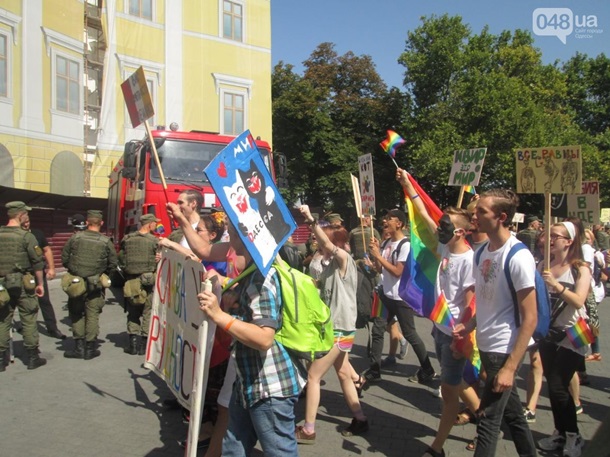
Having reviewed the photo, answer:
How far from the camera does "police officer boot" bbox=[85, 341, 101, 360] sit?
6984 mm

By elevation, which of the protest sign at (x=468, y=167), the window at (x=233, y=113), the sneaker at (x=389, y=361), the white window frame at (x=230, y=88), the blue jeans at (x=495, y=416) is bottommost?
the sneaker at (x=389, y=361)

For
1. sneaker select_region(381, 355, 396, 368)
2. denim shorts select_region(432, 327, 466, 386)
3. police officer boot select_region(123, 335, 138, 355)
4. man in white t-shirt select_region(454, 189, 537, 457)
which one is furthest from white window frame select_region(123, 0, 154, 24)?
man in white t-shirt select_region(454, 189, 537, 457)

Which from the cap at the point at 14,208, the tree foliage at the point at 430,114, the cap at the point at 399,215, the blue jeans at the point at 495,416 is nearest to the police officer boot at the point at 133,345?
the cap at the point at 14,208

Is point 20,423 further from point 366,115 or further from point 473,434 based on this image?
point 366,115

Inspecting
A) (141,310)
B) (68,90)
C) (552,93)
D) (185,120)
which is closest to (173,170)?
(141,310)

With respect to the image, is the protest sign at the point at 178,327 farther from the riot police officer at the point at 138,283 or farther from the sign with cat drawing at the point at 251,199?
the riot police officer at the point at 138,283

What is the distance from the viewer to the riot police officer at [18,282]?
637 centimetres

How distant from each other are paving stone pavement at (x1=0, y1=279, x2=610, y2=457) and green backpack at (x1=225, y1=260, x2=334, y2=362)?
1805 millimetres

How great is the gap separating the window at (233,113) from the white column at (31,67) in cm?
780

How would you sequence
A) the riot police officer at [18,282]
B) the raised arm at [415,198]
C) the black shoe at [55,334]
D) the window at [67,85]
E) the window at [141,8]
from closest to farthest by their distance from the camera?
1. the raised arm at [415,198]
2. the riot police officer at [18,282]
3. the black shoe at [55,334]
4. the window at [67,85]
5. the window at [141,8]

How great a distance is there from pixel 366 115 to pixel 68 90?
65.2 feet

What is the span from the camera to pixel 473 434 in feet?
15.3

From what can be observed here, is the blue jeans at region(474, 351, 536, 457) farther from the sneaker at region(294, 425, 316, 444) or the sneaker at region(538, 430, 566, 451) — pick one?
the sneaker at region(294, 425, 316, 444)

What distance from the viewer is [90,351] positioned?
7043 mm
